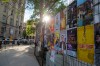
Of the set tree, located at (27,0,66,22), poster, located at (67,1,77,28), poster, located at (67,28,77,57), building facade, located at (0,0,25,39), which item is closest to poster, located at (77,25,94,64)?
poster, located at (67,28,77,57)

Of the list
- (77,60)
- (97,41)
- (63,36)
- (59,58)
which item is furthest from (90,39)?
(59,58)

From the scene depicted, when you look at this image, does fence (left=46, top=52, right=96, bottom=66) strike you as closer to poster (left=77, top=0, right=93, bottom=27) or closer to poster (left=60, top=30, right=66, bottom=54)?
poster (left=60, top=30, right=66, bottom=54)

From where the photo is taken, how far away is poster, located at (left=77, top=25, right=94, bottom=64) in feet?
12.9

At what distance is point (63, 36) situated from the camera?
6191 millimetres

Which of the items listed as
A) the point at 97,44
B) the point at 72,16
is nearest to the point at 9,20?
the point at 72,16

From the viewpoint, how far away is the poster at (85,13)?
4.07m

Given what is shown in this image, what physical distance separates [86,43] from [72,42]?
3.19 feet

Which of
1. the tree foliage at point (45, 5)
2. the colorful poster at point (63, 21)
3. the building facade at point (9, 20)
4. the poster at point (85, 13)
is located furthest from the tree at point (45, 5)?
the poster at point (85, 13)

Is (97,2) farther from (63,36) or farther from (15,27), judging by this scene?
(15,27)

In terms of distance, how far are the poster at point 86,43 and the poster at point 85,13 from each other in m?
0.12

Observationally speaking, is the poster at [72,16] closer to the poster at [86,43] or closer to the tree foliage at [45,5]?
the poster at [86,43]

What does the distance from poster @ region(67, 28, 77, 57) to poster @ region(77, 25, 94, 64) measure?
24cm

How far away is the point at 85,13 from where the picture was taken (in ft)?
14.2

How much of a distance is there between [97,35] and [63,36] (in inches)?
98.5
